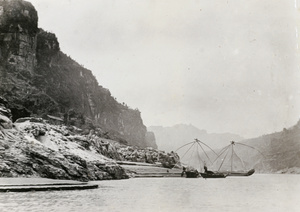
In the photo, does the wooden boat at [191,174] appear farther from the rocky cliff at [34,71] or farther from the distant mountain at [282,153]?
the distant mountain at [282,153]

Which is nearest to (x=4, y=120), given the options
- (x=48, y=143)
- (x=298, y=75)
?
(x=48, y=143)

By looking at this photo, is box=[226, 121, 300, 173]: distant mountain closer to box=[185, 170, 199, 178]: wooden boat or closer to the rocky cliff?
the rocky cliff

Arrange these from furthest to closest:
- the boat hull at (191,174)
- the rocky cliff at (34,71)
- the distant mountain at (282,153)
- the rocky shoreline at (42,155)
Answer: the distant mountain at (282,153) → the rocky cliff at (34,71) → the boat hull at (191,174) → the rocky shoreline at (42,155)

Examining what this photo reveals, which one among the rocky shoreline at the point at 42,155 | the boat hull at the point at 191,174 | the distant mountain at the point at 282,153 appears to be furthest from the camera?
the distant mountain at the point at 282,153

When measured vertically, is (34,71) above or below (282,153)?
above

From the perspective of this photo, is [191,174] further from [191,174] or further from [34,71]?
[34,71]

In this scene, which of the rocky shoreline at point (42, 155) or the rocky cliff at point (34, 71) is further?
the rocky cliff at point (34, 71)

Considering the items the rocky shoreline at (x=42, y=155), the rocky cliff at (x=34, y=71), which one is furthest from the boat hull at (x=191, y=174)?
the rocky cliff at (x=34, y=71)

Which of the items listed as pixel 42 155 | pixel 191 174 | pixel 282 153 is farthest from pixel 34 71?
pixel 282 153

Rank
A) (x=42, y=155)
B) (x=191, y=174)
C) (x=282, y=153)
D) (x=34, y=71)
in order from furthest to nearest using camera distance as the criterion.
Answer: (x=282, y=153) < (x=34, y=71) < (x=191, y=174) < (x=42, y=155)

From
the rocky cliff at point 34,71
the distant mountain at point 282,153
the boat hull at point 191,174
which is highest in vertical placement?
the rocky cliff at point 34,71

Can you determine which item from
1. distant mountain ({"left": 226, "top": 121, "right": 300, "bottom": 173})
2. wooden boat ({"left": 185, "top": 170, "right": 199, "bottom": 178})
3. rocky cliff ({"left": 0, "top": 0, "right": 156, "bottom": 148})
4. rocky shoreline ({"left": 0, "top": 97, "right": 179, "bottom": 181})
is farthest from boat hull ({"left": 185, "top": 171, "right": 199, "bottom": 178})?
distant mountain ({"left": 226, "top": 121, "right": 300, "bottom": 173})
